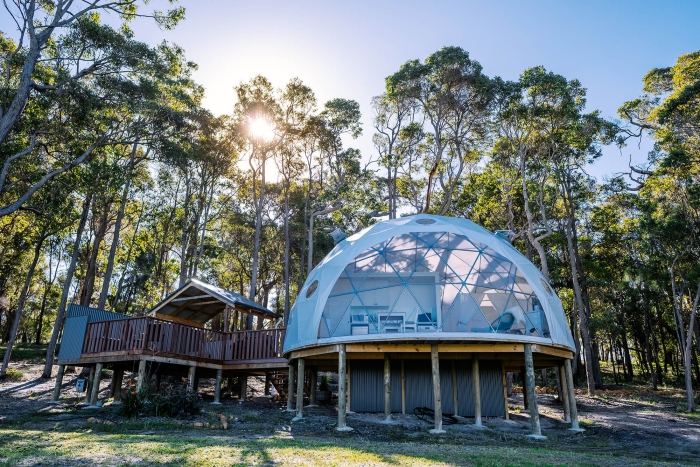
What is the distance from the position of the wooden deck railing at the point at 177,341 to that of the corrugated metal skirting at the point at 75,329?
218mm

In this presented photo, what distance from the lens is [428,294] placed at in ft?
51.4

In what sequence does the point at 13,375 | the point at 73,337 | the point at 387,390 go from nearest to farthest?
the point at 387,390 → the point at 73,337 → the point at 13,375

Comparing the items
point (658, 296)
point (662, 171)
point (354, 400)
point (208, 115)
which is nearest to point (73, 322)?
point (354, 400)

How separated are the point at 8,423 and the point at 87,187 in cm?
972

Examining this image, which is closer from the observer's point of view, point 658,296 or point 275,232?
point 658,296

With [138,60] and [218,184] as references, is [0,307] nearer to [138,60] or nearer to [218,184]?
[218,184]

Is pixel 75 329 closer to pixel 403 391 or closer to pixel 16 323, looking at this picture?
pixel 16 323

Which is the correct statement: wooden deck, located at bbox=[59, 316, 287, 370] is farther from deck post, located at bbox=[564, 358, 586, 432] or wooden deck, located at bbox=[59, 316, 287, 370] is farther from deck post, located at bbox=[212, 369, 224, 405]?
deck post, located at bbox=[564, 358, 586, 432]

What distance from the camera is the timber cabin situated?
468 inches

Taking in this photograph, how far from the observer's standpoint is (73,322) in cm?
1534

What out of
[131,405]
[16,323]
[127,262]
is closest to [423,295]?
[131,405]

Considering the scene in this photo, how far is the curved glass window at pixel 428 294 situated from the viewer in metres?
12.6

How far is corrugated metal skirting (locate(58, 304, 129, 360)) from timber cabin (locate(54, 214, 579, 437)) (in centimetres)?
4

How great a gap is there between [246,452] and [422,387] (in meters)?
7.99
